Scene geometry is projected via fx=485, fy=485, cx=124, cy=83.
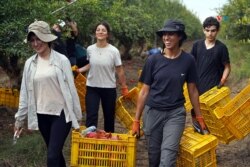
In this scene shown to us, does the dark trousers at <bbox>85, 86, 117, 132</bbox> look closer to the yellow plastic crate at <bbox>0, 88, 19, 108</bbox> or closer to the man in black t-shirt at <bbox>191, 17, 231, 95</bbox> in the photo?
the man in black t-shirt at <bbox>191, 17, 231, 95</bbox>

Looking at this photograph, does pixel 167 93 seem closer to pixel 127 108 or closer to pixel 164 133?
pixel 164 133

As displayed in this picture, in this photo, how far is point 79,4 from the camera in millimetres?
8812

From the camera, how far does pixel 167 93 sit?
15.8ft

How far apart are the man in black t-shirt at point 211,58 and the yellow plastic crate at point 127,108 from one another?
1.06 m

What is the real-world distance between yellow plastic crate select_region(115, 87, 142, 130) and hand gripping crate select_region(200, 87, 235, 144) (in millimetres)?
1060

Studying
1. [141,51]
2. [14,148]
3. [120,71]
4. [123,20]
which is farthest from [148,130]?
[141,51]

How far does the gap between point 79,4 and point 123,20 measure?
9.45 meters

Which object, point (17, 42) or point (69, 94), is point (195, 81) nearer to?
point (69, 94)

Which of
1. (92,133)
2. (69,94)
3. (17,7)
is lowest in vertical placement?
(92,133)

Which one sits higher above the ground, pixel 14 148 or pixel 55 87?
pixel 55 87

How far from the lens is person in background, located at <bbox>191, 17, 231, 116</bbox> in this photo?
6.31 metres

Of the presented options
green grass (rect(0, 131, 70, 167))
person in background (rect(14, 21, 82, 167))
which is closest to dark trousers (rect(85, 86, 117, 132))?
green grass (rect(0, 131, 70, 167))

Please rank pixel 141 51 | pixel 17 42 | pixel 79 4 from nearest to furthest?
pixel 17 42, pixel 79 4, pixel 141 51

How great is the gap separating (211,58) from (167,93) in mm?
1707
